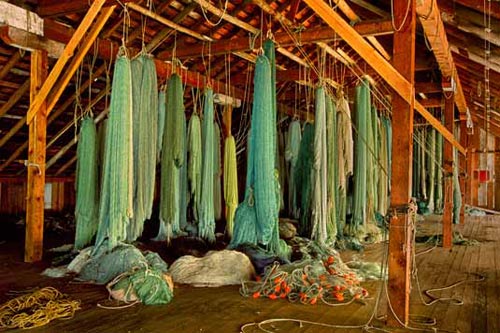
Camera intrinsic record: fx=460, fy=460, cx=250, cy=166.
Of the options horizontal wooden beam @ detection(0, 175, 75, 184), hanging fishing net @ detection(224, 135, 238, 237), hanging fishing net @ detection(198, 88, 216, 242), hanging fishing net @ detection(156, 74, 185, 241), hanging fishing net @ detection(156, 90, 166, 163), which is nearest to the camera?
hanging fishing net @ detection(156, 74, 185, 241)

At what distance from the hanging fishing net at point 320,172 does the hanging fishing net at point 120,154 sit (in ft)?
8.21

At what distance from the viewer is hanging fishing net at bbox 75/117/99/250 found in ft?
18.6

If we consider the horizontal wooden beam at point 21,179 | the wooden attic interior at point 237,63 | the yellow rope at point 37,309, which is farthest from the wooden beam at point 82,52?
the horizontal wooden beam at point 21,179

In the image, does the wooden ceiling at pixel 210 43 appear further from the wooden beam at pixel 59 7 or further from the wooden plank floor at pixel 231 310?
the wooden plank floor at pixel 231 310

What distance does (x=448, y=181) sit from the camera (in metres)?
7.25

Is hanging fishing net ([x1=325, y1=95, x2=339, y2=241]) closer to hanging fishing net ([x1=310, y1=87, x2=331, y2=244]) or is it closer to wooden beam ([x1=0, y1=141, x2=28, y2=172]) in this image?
hanging fishing net ([x1=310, y1=87, x2=331, y2=244])

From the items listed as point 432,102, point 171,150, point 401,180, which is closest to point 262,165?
point 171,150

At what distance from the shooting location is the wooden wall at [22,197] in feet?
30.0

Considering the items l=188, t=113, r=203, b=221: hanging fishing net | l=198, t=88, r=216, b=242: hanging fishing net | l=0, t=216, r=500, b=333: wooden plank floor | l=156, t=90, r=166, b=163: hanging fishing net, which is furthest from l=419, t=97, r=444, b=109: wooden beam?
l=156, t=90, r=166, b=163: hanging fishing net

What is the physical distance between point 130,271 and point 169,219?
1.30 metres

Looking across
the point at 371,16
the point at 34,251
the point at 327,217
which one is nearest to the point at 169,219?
the point at 34,251

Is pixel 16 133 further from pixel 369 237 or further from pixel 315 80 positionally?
pixel 369 237

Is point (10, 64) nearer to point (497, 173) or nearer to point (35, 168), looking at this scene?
point (35, 168)

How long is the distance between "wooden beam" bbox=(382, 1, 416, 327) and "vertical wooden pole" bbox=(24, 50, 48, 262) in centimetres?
412
